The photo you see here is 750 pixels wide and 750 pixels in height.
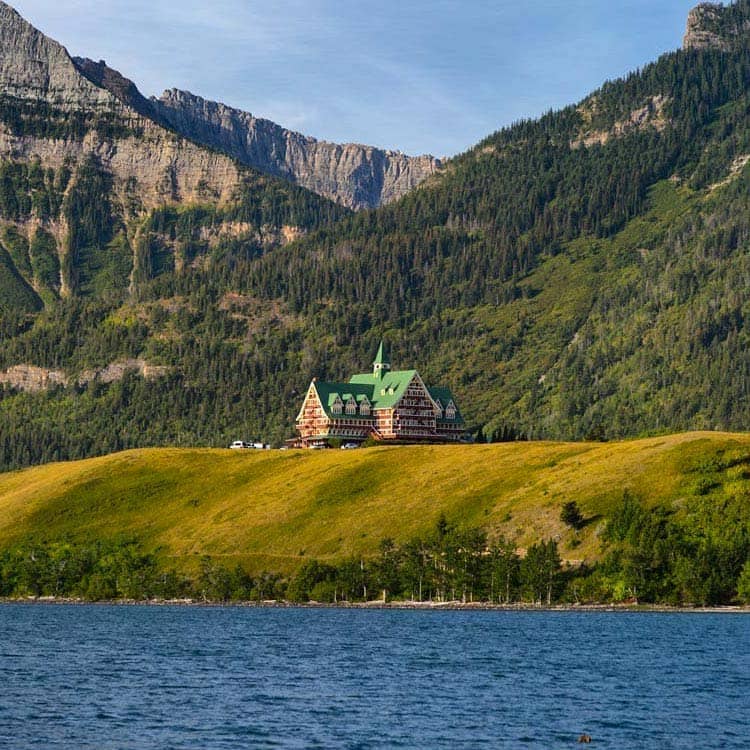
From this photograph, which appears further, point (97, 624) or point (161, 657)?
point (97, 624)

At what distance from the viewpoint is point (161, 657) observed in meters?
139

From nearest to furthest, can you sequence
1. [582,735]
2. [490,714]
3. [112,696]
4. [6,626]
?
[582,735] → [490,714] → [112,696] → [6,626]

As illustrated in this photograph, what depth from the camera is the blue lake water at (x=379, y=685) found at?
298ft

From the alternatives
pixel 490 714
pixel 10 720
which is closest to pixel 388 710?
pixel 490 714

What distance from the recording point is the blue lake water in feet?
298

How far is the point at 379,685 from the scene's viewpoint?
116375mm

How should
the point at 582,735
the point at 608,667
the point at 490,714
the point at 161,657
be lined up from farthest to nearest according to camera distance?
the point at 161,657 < the point at 608,667 < the point at 490,714 < the point at 582,735

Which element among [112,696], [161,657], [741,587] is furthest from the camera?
[741,587]

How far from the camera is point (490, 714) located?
100875 mm

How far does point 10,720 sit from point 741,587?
123 metres

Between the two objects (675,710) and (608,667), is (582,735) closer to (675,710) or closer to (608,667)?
(675,710)

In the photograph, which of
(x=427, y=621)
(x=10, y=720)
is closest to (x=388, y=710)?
(x=10, y=720)

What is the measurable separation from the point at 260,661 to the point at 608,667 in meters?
31.6

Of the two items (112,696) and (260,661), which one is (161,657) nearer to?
(260,661)
